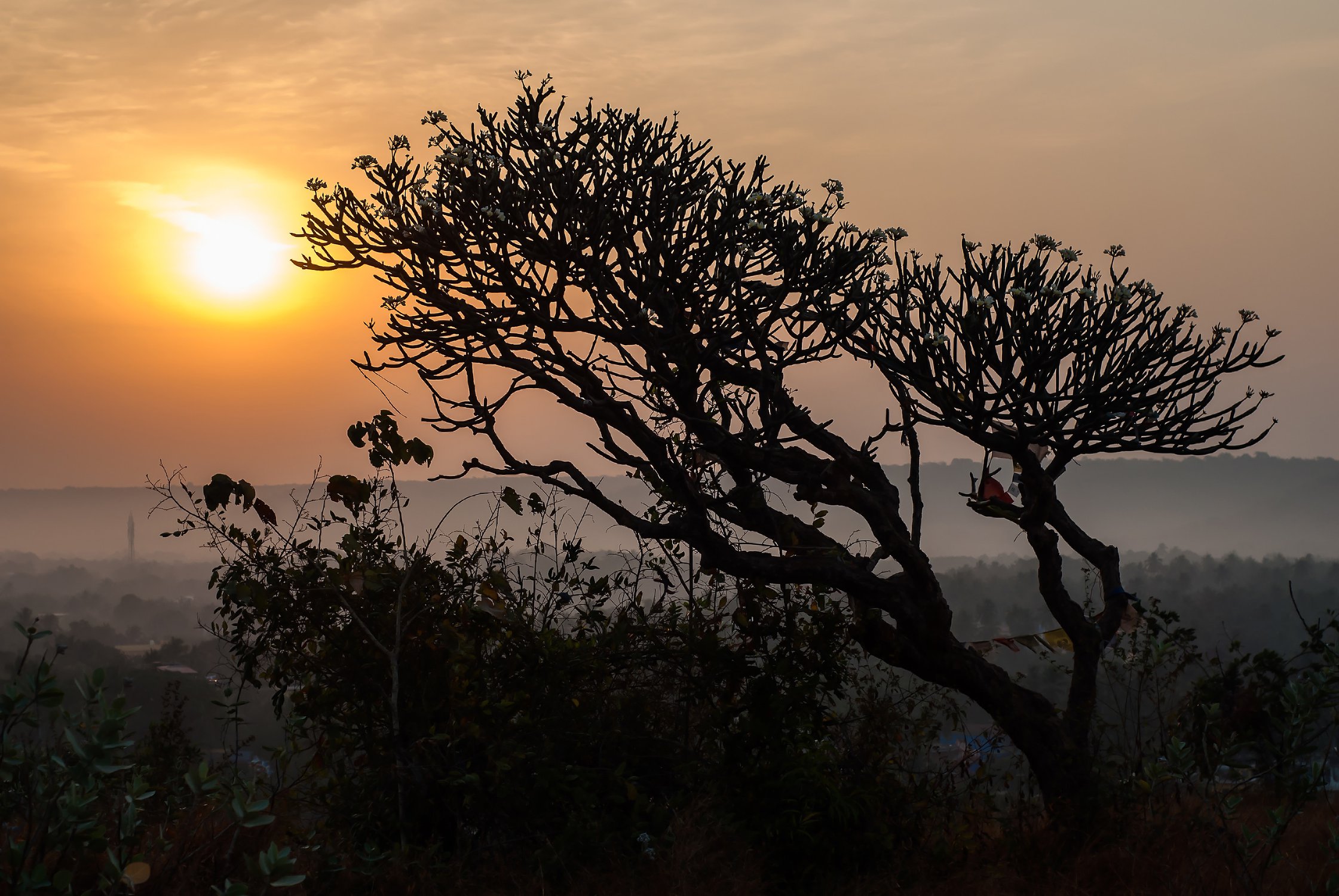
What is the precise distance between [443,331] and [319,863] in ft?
14.8

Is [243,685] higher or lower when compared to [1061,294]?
lower

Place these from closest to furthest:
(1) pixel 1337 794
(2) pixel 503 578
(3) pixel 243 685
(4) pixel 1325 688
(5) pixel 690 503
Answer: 1. (4) pixel 1325 688
2. (3) pixel 243 685
3. (2) pixel 503 578
4. (5) pixel 690 503
5. (1) pixel 1337 794

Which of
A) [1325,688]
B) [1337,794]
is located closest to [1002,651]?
[1337,794]

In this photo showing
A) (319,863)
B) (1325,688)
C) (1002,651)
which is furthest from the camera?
(1002,651)

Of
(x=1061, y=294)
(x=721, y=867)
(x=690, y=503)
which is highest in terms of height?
(x=1061, y=294)

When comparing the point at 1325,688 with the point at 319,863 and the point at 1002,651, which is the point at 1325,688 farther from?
the point at 1002,651

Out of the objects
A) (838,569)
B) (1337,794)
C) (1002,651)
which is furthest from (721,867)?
(1002,651)

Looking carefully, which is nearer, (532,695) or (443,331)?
(532,695)

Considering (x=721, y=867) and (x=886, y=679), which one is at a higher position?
(x=886, y=679)

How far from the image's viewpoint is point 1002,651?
5612cm

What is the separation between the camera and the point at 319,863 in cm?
539

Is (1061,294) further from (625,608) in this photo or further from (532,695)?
(532,695)

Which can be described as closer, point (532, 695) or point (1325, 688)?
point (1325, 688)

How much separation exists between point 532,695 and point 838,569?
2.57 m
